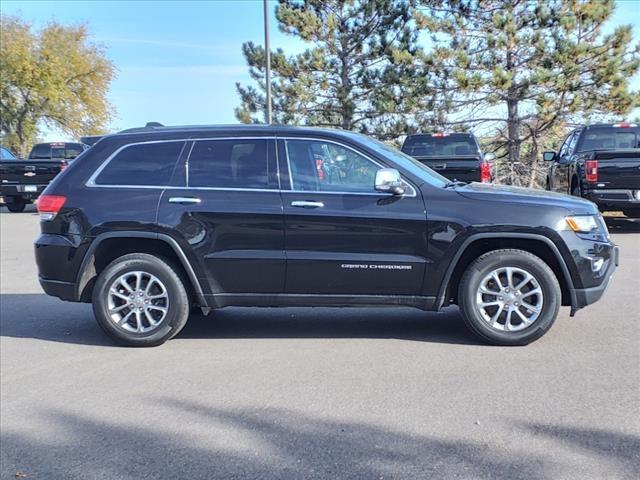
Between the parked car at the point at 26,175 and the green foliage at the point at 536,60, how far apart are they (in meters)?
12.5

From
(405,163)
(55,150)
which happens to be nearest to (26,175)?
(55,150)

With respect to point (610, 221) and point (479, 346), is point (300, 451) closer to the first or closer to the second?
point (479, 346)

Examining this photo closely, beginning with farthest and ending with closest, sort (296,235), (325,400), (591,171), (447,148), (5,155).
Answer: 1. (5,155)
2. (447,148)
3. (591,171)
4. (296,235)
5. (325,400)

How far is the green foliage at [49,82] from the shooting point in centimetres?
3472

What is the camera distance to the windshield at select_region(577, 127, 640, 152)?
13.0 m

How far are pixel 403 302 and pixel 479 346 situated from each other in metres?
0.74

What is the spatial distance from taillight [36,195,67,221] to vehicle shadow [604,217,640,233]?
1083 cm

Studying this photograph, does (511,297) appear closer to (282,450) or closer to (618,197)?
(282,450)

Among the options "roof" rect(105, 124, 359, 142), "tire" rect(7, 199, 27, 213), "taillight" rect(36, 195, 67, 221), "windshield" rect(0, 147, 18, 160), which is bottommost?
"tire" rect(7, 199, 27, 213)

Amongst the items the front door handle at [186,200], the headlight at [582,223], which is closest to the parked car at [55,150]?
the front door handle at [186,200]

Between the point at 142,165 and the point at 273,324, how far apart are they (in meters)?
1.96

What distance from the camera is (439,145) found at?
13961 millimetres

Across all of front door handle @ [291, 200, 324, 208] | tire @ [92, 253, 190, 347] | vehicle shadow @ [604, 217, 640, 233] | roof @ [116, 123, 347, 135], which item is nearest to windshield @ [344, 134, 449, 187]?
roof @ [116, 123, 347, 135]

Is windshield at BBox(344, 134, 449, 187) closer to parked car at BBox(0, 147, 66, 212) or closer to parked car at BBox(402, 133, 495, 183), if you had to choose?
parked car at BBox(402, 133, 495, 183)
